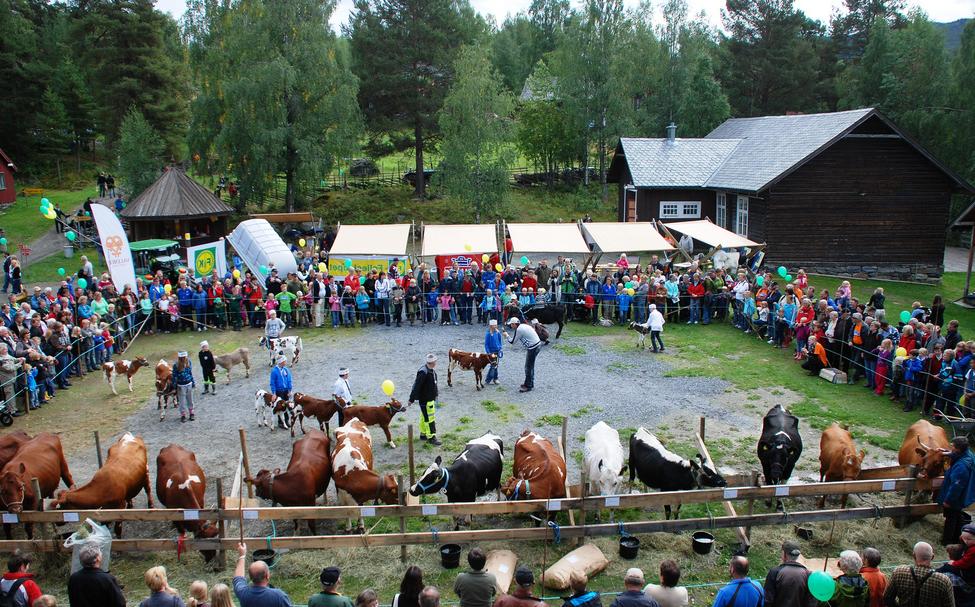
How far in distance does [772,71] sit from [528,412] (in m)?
44.1

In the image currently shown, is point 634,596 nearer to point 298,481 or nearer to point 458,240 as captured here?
point 298,481

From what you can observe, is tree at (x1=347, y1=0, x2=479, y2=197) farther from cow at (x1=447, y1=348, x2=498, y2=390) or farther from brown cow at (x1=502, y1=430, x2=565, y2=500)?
brown cow at (x1=502, y1=430, x2=565, y2=500)

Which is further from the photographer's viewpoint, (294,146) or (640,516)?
(294,146)

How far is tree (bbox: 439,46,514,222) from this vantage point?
36938 mm

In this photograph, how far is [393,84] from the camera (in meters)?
39.3

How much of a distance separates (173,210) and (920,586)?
30721 mm

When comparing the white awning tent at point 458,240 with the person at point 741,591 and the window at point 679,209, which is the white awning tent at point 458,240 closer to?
the window at point 679,209

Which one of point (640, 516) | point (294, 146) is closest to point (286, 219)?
point (294, 146)

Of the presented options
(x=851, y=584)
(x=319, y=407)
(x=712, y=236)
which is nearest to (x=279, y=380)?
(x=319, y=407)

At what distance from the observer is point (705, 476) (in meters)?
10.8

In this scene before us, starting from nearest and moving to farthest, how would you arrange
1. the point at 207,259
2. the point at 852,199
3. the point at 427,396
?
the point at 427,396
the point at 207,259
the point at 852,199

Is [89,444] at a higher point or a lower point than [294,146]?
lower

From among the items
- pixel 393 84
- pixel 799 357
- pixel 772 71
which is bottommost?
pixel 799 357

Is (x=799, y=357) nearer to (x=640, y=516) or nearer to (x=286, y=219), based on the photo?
(x=640, y=516)
